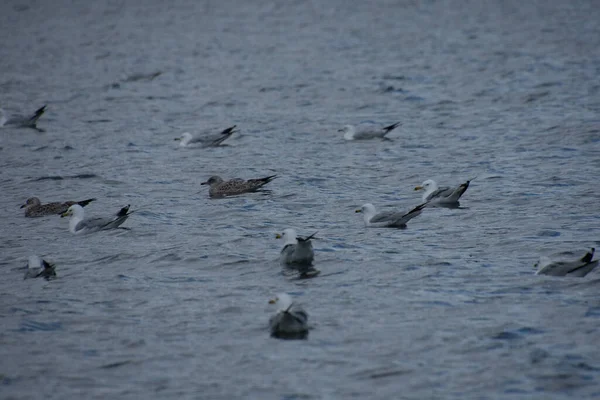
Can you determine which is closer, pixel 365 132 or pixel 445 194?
pixel 445 194

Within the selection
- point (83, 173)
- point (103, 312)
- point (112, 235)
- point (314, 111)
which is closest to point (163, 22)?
point (314, 111)

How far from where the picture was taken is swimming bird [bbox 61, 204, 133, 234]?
15.9 metres

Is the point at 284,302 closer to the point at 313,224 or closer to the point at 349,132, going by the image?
the point at 313,224

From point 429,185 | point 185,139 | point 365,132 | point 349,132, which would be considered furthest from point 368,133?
point 429,185

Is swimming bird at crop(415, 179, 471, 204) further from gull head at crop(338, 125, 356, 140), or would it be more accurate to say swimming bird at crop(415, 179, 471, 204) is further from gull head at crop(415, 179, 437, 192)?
gull head at crop(338, 125, 356, 140)

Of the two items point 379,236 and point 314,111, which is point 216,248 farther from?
point 314,111

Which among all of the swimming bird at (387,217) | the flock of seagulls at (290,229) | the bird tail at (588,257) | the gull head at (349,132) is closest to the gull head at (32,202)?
the flock of seagulls at (290,229)

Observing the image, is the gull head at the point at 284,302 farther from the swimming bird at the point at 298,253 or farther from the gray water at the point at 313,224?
the swimming bird at the point at 298,253

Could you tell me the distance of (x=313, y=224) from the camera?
52.9 ft

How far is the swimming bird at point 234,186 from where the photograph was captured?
725 inches

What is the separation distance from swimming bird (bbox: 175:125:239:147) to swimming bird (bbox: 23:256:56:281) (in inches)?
391

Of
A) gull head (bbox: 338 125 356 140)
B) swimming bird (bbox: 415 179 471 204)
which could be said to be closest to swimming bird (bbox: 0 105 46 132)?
gull head (bbox: 338 125 356 140)

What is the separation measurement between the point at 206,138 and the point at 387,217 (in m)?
8.58

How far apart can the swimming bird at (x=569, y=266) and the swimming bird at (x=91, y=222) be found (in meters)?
6.98
